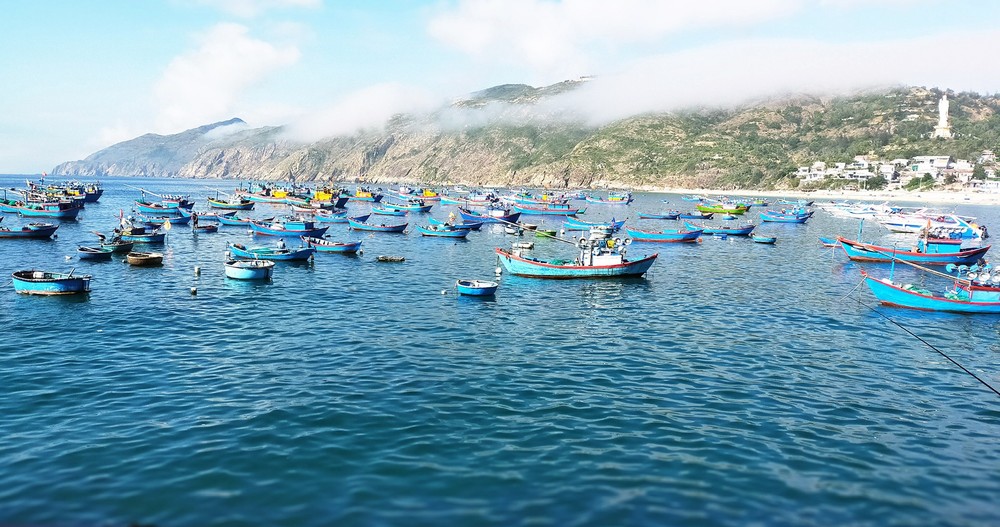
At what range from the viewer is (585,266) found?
49719mm

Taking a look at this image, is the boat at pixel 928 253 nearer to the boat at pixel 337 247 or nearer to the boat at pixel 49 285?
the boat at pixel 337 247

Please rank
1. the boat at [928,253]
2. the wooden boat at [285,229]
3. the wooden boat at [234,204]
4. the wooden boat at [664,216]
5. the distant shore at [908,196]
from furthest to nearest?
the distant shore at [908,196] → the wooden boat at [234,204] → the wooden boat at [664,216] → the wooden boat at [285,229] → the boat at [928,253]

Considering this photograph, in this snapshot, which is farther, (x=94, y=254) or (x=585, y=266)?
(x=94, y=254)

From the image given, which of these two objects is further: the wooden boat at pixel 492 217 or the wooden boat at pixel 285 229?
the wooden boat at pixel 492 217

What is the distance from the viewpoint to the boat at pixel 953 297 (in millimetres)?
38500

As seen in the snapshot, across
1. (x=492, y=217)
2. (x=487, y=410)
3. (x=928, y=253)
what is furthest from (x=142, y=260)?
(x=928, y=253)

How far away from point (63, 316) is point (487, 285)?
24.6 meters

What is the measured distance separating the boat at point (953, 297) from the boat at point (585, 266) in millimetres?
16038

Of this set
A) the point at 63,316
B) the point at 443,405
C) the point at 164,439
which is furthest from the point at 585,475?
the point at 63,316

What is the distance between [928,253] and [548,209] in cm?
7404

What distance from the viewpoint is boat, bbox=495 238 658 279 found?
4953 centimetres

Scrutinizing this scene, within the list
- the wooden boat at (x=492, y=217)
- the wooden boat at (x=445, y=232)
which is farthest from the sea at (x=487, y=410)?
the wooden boat at (x=492, y=217)

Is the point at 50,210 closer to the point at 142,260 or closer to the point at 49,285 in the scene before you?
the point at 142,260

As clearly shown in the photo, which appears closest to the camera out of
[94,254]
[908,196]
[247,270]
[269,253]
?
[247,270]
